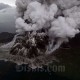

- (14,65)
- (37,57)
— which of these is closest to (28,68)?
(14,65)

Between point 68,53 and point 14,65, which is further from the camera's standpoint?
point 68,53

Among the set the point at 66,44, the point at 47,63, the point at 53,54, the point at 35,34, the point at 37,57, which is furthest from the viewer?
the point at 66,44

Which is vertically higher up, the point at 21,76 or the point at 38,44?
the point at 38,44

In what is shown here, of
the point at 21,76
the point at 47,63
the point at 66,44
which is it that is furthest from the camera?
the point at 66,44

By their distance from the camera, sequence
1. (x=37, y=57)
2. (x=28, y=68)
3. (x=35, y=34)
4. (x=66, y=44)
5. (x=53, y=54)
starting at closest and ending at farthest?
(x=28, y=68)
(x=37, y=57)
(x=53, y=54)
(x=35, y=34)
(x=66, y=44)

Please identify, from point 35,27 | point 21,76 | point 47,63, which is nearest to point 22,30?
point 35,27

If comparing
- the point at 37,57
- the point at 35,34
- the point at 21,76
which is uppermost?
the point at 35,34

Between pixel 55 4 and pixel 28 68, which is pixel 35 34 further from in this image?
pixel 28 68

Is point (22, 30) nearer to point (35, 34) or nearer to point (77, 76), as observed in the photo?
point (35, 34)

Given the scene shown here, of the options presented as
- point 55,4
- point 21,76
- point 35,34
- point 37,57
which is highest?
point 55,4
